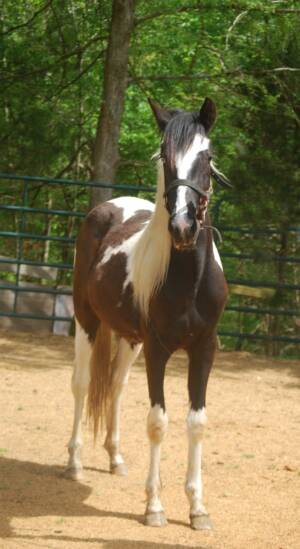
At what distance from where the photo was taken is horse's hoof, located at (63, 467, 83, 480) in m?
5.25

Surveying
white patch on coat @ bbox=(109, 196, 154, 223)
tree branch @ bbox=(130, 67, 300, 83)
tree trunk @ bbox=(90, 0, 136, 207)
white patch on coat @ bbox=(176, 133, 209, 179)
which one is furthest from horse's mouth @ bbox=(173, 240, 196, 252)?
tree branch @ bbox=(130, 67, 300, 83)

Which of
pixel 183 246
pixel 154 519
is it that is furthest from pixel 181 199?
pixel 154 519

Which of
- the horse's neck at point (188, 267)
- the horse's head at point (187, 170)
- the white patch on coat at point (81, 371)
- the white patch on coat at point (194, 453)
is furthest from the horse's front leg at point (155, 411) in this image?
the white patch on coat at point (81, 371)

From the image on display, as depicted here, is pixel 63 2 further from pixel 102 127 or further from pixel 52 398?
pixel 52 398

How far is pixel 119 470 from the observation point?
5.36 metres

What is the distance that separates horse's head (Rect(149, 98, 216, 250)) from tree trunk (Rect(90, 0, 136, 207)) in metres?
5.97

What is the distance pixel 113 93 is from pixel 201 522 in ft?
21.9

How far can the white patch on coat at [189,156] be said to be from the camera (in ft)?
13.7

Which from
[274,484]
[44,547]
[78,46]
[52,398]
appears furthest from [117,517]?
[78,46]

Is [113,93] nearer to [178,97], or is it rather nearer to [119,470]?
[178,97]

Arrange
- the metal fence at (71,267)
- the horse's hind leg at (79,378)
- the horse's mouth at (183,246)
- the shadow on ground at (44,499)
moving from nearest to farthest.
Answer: the horse's mouth at (183,246), the shadow on ground at (44,499), the horse's hind leg at (79,378), the metal fence at (71,267)

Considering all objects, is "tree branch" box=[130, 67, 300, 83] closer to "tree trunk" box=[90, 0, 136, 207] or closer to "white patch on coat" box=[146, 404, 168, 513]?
"tree trunk" box=[90, 0, 136, 207]

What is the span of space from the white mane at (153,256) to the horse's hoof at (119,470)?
120cm

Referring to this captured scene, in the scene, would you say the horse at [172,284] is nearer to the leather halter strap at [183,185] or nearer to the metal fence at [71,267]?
the leather halter strap at [183,185]
